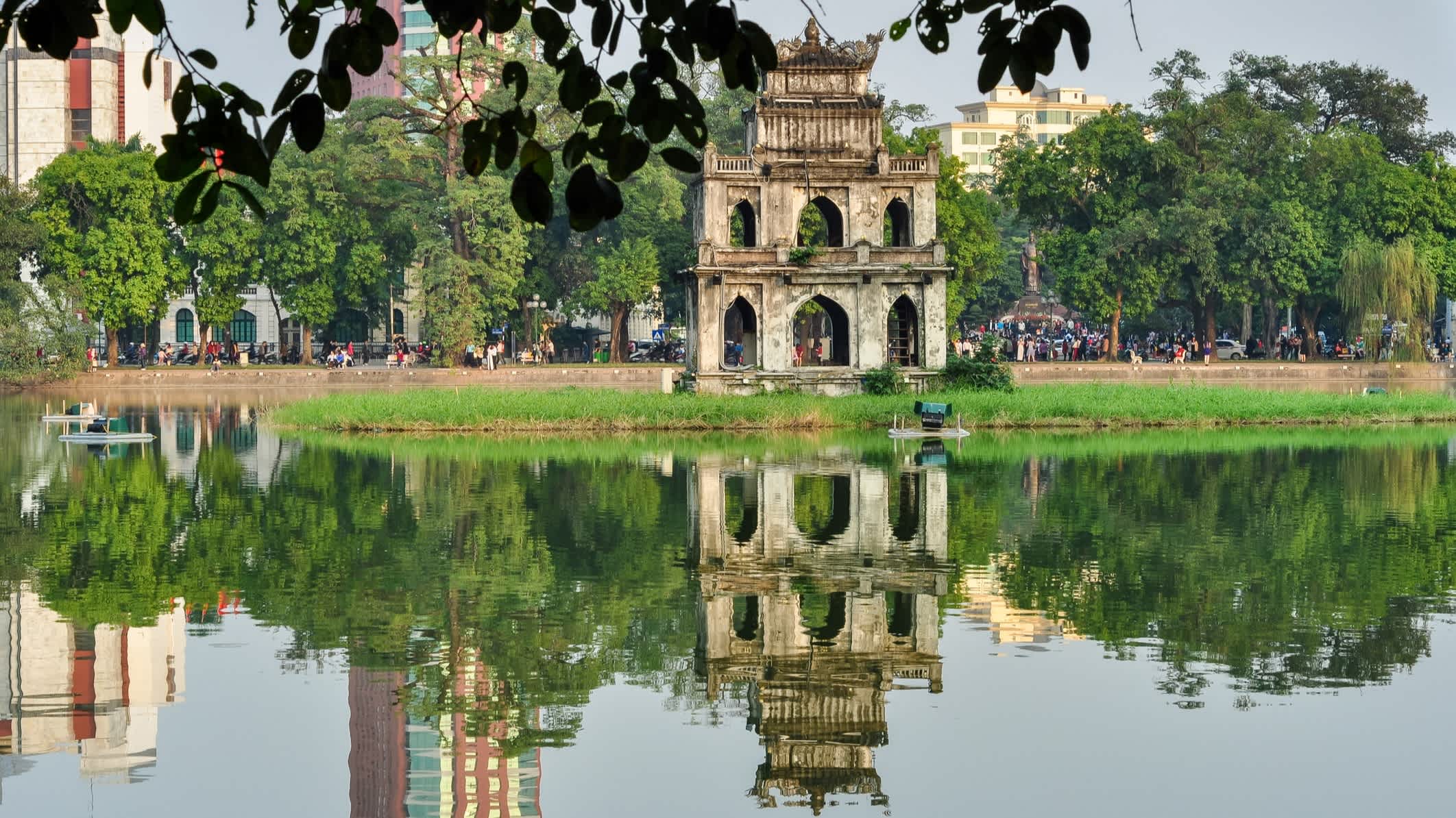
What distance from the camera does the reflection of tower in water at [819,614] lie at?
37.1ft

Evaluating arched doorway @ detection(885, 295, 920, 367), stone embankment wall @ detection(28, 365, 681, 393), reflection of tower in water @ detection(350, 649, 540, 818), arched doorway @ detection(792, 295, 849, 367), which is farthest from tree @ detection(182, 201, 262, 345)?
reflection of tower in water @ detection(350, 649, 540, 818)

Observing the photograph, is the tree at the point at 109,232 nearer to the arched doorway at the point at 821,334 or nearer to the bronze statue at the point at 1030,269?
the arched doorway at the point at 821,334

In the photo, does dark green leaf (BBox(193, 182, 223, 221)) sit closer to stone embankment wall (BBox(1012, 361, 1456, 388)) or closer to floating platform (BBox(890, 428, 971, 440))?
floating platform (BBox(890, 428, 971, 440))

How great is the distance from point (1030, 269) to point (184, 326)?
48.9 metres

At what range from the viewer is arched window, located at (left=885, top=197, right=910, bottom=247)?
45750mm

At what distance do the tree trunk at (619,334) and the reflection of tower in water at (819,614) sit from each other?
41763mm

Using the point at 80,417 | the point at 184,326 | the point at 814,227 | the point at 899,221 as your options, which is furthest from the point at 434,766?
the point at 184,326

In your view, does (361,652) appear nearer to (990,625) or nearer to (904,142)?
(990,625)

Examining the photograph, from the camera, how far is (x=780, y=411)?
39.7 m

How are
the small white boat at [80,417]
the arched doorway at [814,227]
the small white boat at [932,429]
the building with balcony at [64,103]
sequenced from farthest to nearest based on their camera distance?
the building with balcony at [64,103], the arched doorway at [814,227], the small white boat at [80,417], the small white boat at [932,429]

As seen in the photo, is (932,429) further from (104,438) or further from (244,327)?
(244,327)

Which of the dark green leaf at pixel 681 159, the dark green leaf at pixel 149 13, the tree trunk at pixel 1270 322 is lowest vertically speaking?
the dark green leaf at pixel 681 159

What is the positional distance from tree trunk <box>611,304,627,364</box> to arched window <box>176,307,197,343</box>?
2496cm

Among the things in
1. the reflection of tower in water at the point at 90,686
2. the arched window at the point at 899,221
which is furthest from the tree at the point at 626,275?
the reflection of tower in water at the point at 90,686
